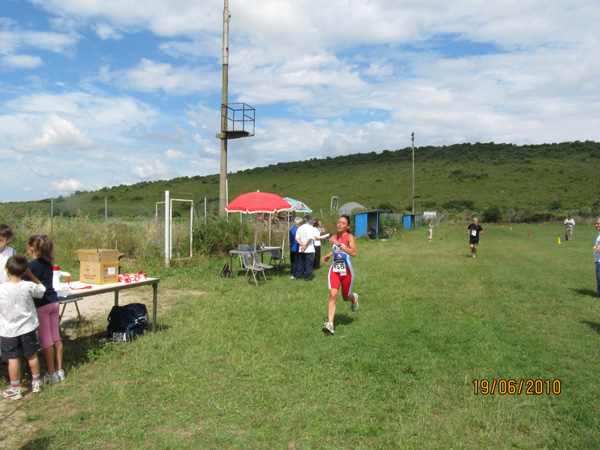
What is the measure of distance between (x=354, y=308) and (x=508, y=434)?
143 inches

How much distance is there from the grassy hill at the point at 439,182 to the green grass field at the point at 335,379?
4226cm

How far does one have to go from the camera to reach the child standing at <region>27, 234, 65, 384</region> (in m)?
4.62

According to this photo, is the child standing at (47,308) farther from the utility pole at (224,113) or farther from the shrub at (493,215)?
the shrub at (493,215)

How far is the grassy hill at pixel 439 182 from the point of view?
5978cm

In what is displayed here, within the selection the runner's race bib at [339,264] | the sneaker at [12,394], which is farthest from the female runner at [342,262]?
the sneaker at [12,394]

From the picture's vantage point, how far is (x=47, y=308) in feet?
15.2

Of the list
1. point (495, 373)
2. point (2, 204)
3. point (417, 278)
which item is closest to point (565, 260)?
point (417, 278)

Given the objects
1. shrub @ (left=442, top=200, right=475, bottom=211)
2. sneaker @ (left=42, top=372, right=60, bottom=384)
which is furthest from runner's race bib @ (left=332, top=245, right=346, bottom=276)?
shrub @ (left=442, top=200, right=475, bottom=211)

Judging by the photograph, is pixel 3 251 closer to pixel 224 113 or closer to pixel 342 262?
pixel 342 262

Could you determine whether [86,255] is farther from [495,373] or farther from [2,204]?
[2,204]
